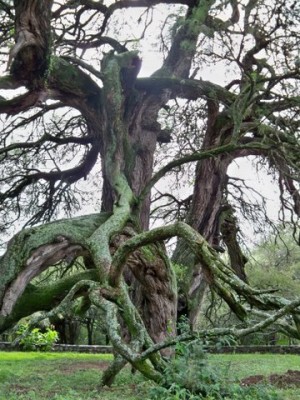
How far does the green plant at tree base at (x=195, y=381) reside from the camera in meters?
4.68

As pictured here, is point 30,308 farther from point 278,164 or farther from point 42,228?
point 278,164

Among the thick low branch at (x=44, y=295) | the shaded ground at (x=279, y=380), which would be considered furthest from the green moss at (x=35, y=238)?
the shaded ground at (x=279, y=380)

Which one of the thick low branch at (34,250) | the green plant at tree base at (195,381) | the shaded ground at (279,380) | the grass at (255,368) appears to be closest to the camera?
the green plant at tree base at (195,381)

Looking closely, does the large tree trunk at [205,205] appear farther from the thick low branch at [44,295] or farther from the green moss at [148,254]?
the thick low branch at [44,295]

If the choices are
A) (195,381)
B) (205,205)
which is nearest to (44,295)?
(195,381)

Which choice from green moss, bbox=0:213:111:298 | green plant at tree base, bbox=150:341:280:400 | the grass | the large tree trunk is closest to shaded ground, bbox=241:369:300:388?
the grass

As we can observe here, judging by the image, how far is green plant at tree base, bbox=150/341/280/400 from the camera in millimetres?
4680

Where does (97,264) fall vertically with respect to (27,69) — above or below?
below

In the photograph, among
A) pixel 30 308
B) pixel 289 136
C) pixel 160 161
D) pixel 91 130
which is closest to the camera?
pixel 30 308

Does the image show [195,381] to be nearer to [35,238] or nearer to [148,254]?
[35,238]

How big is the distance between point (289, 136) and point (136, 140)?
2886mm

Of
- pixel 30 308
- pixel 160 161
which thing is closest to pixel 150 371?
pixel 30 308

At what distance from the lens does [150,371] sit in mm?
4918

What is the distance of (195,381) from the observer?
4828 millimetres
